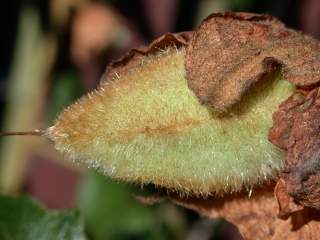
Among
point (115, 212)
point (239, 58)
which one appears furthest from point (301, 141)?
point (115, 212)

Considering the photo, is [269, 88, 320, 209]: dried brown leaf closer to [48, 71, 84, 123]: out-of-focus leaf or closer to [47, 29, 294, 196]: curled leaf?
[47, 29, 294, 196]: curled leaf

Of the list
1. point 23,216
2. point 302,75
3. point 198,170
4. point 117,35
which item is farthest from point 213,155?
point 117,35

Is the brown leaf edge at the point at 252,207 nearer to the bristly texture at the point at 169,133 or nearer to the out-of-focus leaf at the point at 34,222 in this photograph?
the bristly texture at the point at 169,133

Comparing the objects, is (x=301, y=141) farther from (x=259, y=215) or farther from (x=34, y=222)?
(x=34, y=222)

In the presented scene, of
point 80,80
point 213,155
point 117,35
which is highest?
point 213,155

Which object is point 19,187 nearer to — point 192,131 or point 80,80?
point 80,80

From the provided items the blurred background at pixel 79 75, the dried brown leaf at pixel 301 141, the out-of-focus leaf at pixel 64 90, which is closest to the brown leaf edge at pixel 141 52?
the dried brown leaf at pixel 301 141
